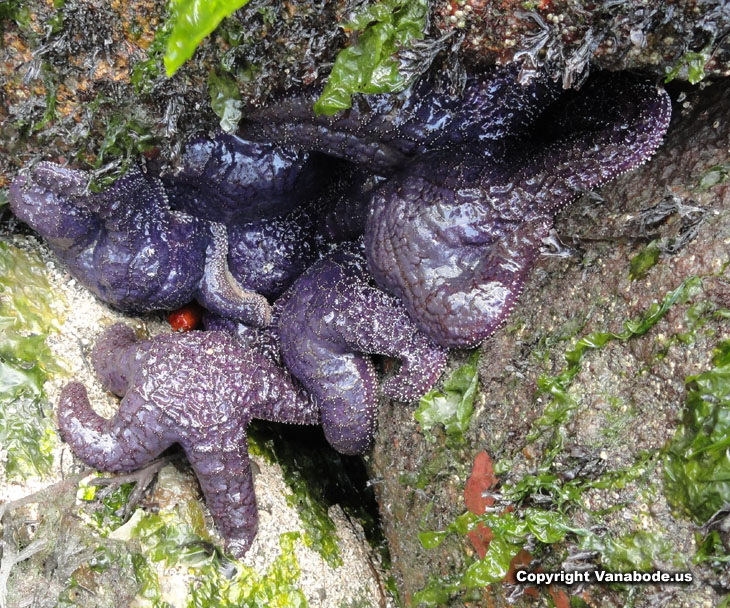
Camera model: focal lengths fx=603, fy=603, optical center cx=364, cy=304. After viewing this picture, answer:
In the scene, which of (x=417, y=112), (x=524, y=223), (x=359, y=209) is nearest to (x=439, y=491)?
(x=524, y=223)

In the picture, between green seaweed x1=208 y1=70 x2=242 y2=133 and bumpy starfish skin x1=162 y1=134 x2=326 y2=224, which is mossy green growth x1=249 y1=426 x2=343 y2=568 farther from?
green seaweed x1=208 y1=70 x2=242 y2=133

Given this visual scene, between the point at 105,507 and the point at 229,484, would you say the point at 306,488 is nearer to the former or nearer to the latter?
the point at 229,484

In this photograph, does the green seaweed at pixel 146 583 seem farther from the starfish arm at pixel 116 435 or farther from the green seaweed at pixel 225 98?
the green seaweed at pixel 225 98

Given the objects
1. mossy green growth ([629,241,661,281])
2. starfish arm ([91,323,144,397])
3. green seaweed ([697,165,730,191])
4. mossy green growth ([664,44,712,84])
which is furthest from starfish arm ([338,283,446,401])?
mossy green growth ([664,44,712,84])

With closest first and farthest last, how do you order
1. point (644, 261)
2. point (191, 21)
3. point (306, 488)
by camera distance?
point (191, 21) < point (644, 261) < point (306, 488)

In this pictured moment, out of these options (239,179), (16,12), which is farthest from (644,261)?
(16,12)

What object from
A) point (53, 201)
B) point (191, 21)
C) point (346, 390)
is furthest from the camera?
point (346, 390)
